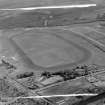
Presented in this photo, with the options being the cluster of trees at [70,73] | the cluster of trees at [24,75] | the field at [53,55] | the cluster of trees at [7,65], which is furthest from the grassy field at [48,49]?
the cluster of trees at [7,65]

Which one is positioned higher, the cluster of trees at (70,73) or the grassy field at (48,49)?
the grassy field at (48,49)

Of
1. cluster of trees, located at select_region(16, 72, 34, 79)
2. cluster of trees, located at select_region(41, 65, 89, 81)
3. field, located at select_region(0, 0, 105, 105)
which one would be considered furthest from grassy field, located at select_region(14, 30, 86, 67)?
cluster of trees, located at select_region(16, 72, 34, 79)

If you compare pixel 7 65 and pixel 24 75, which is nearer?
pixel 24 75

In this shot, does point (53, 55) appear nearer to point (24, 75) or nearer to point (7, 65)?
point (24, 75)

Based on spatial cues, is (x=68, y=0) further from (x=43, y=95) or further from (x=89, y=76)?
(x=43, y=95)

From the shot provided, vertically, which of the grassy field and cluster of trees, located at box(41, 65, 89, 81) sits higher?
the grassy field

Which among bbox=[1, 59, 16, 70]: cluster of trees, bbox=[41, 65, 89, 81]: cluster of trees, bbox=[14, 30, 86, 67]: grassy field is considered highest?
bbox=[14, 30, 86, 67]: grassy field

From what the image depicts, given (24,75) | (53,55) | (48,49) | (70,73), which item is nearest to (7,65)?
(24,75)

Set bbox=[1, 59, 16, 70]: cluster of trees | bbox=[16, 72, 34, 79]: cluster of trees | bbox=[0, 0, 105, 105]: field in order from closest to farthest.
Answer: bbox=[0, 0, 105, 105]: field → bbox=[16, 72, 34, 79]: cluster of trees → bbox=[1, 59, 16, 70]: cluster of trees

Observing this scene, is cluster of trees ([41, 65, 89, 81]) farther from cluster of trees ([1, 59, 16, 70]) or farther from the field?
cluster of trees ([1, 59, 16, 70])

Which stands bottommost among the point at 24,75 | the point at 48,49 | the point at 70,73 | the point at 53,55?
the point at 24,75

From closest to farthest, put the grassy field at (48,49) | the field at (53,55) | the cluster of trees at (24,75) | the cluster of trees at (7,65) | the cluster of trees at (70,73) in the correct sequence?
1. the field at (53,55)
2. the cluster of trees at (70,73)
3. the cluster of trees at (24,75)
4. the cluster of trees at (7,65)
5. the grassy field at (48,49)

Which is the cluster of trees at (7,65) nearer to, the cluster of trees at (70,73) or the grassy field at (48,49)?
the grassy field at (48,49)
